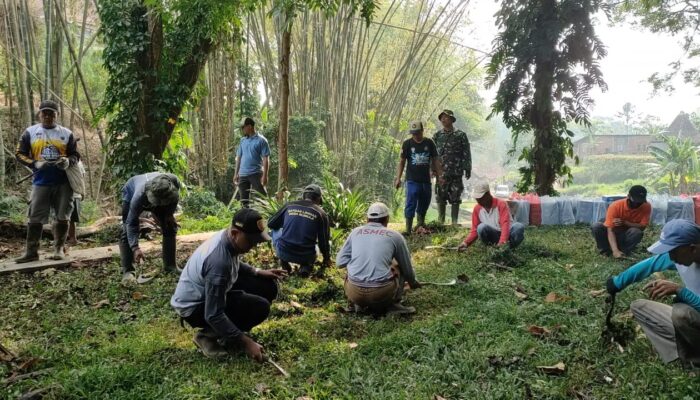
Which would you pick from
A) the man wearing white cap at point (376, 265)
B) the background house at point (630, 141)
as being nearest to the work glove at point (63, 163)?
the man wearing white cap at point (376, 265)

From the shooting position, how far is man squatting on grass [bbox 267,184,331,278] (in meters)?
5.14

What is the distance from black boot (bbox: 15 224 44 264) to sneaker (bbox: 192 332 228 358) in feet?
10.5

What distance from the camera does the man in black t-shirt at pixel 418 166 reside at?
7.28 meters

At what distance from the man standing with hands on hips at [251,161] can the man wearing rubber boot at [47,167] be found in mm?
2638

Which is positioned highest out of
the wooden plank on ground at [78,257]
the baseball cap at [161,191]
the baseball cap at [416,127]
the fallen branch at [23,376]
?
the baseball cap at [416,127]

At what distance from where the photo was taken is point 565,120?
928 centimetres

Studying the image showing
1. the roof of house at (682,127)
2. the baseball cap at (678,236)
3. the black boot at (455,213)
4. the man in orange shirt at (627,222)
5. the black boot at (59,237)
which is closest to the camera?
the baseball cap at (678,236)

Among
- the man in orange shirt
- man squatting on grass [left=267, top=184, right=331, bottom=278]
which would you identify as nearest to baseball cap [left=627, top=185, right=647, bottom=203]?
the man in orange shirt

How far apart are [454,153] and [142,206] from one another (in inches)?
191

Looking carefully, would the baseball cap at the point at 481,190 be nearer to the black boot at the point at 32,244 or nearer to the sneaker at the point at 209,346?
the sneaker at the point at 209,346

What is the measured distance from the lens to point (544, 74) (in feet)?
29.5

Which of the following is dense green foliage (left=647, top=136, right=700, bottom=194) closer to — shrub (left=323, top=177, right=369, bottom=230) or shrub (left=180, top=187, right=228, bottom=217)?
shrub (left=180, top=187, right=228, bottom=217)

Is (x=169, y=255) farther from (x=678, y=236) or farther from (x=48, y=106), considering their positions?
(x=678, y=236)

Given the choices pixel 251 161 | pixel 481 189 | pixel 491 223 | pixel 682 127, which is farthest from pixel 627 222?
pixel 682 127
